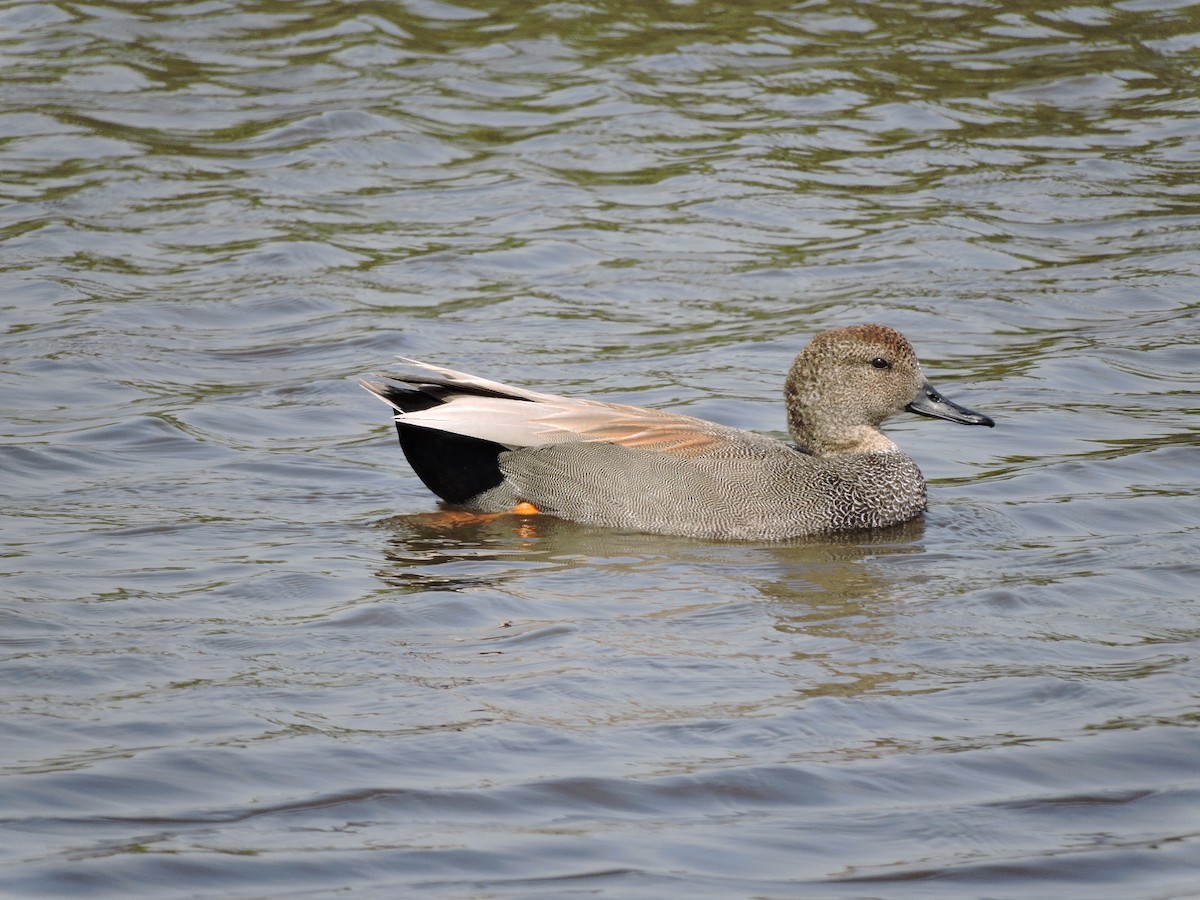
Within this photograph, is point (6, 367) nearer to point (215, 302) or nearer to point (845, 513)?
point (215, 302)

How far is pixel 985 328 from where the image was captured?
10469mm

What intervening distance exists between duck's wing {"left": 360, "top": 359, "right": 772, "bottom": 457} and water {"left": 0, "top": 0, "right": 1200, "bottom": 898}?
15.6 inches

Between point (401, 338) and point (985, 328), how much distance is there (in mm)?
3268

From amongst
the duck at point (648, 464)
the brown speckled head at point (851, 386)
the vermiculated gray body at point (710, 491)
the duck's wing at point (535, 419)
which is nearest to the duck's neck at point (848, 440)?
the brown speckled head at point (851, 386)

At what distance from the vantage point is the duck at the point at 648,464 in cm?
764

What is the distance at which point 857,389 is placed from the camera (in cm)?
823

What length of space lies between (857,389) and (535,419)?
1.47m

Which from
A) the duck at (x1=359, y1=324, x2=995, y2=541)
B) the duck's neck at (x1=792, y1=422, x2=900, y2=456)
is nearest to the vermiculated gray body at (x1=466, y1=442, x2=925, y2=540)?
the duck at (x1=359, y1=324, x2=995, y2=541)

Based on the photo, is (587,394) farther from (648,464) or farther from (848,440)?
(648,464)

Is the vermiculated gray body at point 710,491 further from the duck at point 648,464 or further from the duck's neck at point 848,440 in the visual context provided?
the duck's neck at point 848,440

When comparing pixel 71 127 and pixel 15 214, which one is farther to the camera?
pixel 71 127

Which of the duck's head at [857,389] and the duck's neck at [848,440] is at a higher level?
the duck's head at [857,389]

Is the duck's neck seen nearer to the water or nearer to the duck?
the duck

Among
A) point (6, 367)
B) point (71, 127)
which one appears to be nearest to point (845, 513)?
point (6, 367)
